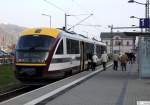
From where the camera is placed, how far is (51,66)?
24.7 m

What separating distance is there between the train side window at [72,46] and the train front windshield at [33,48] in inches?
148

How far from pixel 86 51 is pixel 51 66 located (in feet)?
49.0

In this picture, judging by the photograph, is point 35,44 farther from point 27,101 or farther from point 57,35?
point 27,101

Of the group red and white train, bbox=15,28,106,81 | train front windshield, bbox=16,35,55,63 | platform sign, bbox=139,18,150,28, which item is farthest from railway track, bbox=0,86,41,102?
platform sign, bbox=139,18,150,28

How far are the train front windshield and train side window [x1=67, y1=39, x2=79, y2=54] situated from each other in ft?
12.3

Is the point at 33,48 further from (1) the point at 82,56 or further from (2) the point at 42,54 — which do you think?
(1) the point at 82,56

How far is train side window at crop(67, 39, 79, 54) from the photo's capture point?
2949cm

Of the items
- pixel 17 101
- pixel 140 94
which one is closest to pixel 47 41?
pixel 140 94

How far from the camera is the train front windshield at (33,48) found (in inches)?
966

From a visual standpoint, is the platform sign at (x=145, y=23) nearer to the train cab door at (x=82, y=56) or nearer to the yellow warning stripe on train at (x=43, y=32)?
the train cab door at (x=82, y=56)

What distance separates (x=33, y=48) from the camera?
24969 millimetres

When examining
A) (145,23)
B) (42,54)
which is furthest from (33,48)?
(145,23)

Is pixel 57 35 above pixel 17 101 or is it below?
above

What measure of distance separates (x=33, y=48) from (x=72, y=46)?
6.75 meters
